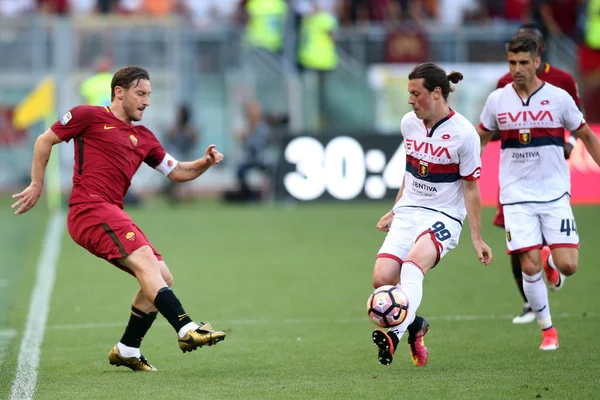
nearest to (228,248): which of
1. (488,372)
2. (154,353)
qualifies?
(154,353)

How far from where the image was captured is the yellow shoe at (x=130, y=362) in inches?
304

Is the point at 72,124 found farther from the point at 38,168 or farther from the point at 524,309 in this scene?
the point at 524,309

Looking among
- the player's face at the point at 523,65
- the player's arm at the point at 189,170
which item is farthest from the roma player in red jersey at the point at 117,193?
the player's face at the point at 523,65

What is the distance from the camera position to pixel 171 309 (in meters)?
7.30

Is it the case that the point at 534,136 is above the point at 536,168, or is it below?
above

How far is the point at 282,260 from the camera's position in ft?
46.0

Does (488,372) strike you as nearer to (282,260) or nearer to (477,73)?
(282,260)

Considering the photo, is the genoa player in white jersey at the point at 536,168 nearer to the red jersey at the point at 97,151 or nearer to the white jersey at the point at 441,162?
the white jersey at the point at 441,162

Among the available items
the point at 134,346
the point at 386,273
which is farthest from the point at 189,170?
the point at 386,273

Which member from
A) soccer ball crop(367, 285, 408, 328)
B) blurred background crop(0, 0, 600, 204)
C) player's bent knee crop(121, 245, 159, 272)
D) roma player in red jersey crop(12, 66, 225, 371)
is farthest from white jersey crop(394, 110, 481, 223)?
blurred background crop(0, 0, 600, 204)

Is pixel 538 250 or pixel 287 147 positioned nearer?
pixel 538 250

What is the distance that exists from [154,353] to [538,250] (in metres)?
2.95

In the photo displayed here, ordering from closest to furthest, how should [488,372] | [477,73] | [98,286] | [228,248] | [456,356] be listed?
[488,372]
[456,356]
[98,286]
[228,248]
[477,73]

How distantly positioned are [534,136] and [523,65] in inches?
22.2
